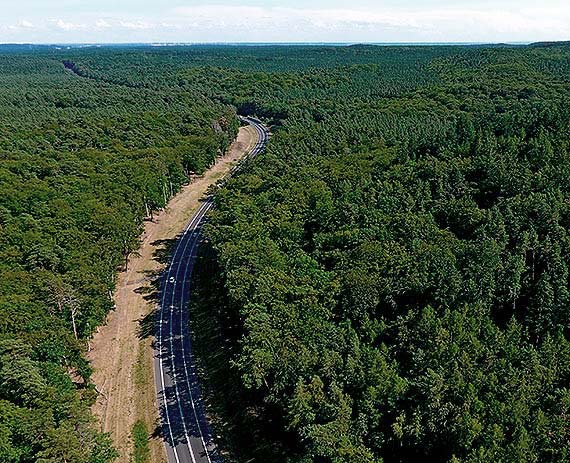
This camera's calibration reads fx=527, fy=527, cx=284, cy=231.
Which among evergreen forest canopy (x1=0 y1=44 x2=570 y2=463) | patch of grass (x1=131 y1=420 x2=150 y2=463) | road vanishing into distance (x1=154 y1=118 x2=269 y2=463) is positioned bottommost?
patch of grass (x1=131 y1=420 x2=150 y2=463)

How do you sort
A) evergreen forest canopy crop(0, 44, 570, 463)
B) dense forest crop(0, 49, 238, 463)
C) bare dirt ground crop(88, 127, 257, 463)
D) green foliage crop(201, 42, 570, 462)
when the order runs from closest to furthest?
green foliage crop(201, 42, 570, 462), evergreen forest canopy crop(0, 44, 570, 463), dense forest crop(0, 49, 238, 463), bare dirt ground crop(88, 127, 257, 463)

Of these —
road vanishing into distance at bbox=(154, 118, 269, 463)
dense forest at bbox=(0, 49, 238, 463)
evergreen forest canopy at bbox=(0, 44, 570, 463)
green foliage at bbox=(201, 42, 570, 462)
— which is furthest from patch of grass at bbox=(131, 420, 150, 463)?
green foliage at bbox=(201, 42, 570, 462)

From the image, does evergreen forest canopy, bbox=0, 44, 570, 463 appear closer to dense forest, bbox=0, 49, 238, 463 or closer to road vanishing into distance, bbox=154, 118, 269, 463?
dense forest, bbox=0, 49, 238, 463

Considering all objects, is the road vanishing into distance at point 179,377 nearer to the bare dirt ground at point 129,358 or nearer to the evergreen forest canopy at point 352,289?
the bare dirt ground at point 129,358

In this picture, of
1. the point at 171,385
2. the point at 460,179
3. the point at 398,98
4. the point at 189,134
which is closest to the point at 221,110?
the point at 189,134

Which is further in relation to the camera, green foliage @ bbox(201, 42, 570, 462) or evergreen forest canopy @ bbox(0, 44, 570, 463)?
evergreen forest canopy @ bbox(0, 44, 570, 463)

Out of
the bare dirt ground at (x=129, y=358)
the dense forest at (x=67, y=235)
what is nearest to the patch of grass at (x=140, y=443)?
the bare dirt ground at (x=129, y=358)

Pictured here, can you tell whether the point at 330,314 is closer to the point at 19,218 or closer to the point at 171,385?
the point at 171,385
